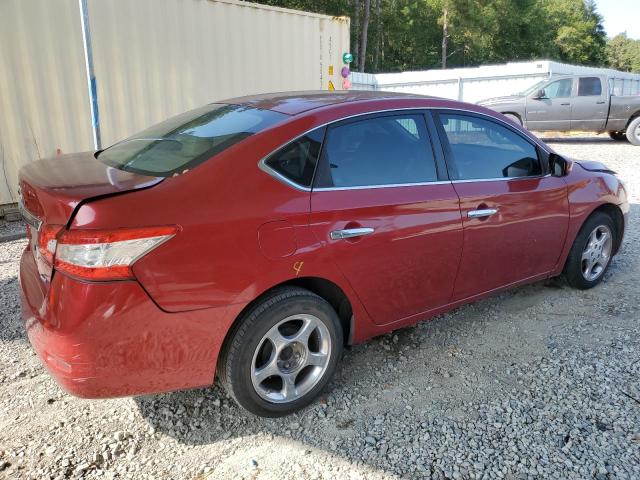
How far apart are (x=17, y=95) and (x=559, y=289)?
20.3ft

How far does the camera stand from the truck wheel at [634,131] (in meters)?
13.7

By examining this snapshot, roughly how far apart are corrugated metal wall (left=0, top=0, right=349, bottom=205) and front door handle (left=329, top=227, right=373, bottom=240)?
470 cm

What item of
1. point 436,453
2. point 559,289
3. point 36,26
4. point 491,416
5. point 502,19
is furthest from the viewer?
point 502,19

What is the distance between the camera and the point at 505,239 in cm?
343

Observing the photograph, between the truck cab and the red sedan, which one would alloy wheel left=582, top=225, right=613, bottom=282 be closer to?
the red sedan

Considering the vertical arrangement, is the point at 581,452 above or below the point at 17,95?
below

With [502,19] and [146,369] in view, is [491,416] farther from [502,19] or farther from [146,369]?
[502,19]

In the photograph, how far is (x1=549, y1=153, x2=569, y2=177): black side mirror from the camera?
3789 mm

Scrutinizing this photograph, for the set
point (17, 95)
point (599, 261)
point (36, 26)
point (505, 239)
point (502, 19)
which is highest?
point (502, 19)

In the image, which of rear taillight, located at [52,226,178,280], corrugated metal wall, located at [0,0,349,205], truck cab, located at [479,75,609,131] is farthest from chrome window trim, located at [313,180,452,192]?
truck cab, located at [479,75,609,131]

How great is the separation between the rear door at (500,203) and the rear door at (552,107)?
1105cm

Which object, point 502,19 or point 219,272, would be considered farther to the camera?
point 502,19

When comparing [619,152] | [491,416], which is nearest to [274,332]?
[491,416]

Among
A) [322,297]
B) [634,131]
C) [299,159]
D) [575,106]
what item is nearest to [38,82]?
[299,159]
